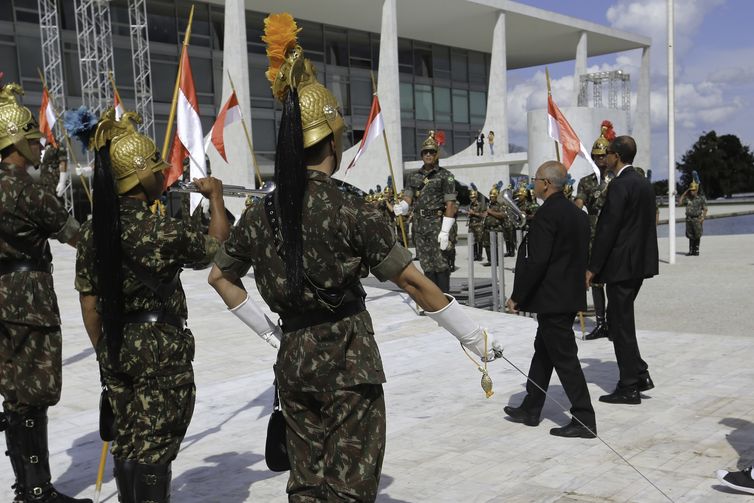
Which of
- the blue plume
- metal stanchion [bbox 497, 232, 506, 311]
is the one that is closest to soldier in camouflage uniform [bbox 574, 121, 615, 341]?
metal stanchion [bbox 497, 232, 506, 311]

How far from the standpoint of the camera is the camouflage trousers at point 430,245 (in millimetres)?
9641

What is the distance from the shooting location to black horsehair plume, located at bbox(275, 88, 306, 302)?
2.65 metres

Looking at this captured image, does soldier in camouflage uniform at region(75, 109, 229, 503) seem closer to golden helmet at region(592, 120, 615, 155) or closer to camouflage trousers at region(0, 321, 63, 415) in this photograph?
camouflage trousers at region(0, 321, 63, 415)

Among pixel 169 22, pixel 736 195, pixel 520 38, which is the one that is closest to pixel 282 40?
pixel 169 22

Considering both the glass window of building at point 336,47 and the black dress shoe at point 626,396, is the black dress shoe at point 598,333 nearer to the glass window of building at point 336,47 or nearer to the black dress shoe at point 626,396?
the black dress shoe at point 626,396

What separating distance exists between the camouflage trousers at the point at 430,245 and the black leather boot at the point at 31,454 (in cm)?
619

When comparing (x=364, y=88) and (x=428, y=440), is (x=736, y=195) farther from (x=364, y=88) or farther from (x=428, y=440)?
(x=428, y=440)

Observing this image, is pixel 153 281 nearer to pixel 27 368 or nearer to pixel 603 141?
pixel 27 368

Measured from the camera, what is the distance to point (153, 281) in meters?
3.23

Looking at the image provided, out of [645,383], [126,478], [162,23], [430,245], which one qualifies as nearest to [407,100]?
[162,23]

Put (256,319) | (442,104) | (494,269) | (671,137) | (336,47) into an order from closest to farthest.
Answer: (256,319) → (494,269) → (671,137) → (336,47) → (442,104)

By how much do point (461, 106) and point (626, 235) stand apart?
41.6m

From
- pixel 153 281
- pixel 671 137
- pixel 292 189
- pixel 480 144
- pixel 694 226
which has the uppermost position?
pixel 480 144

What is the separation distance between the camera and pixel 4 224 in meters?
3.84
